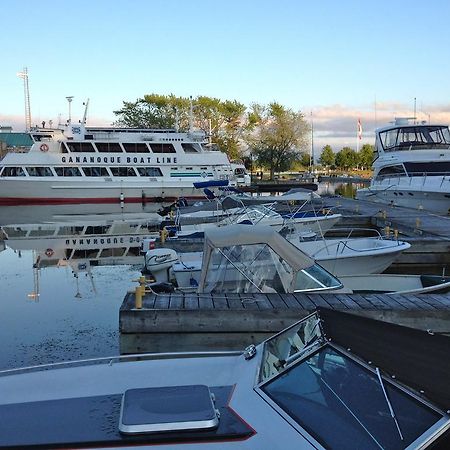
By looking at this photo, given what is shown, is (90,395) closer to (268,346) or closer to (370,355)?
(268,346)

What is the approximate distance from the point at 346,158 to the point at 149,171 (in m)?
64.6

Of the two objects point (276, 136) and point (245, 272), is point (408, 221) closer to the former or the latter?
point (245, 272)

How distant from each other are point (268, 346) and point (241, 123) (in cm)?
7248

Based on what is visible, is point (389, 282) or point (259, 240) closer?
point (259, 240)

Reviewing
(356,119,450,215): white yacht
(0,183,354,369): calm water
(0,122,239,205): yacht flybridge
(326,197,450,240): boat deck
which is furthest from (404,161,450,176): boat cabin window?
(0,122,239,205): yacht flybridge

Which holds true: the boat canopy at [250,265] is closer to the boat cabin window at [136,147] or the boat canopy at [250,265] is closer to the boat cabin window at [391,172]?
the boat cabin window at [391,172]

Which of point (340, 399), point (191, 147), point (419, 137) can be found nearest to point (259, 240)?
point (340, 399)

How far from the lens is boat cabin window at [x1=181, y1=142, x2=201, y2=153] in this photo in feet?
139

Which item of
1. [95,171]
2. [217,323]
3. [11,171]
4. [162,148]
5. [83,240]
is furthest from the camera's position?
[162,148]

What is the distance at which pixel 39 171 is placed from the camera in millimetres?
38594

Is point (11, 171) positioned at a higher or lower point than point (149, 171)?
higher

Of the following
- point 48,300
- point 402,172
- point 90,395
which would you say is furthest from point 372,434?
point 402,172

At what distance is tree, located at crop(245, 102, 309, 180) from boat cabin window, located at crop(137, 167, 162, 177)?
106 feet

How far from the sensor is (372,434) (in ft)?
9.49
